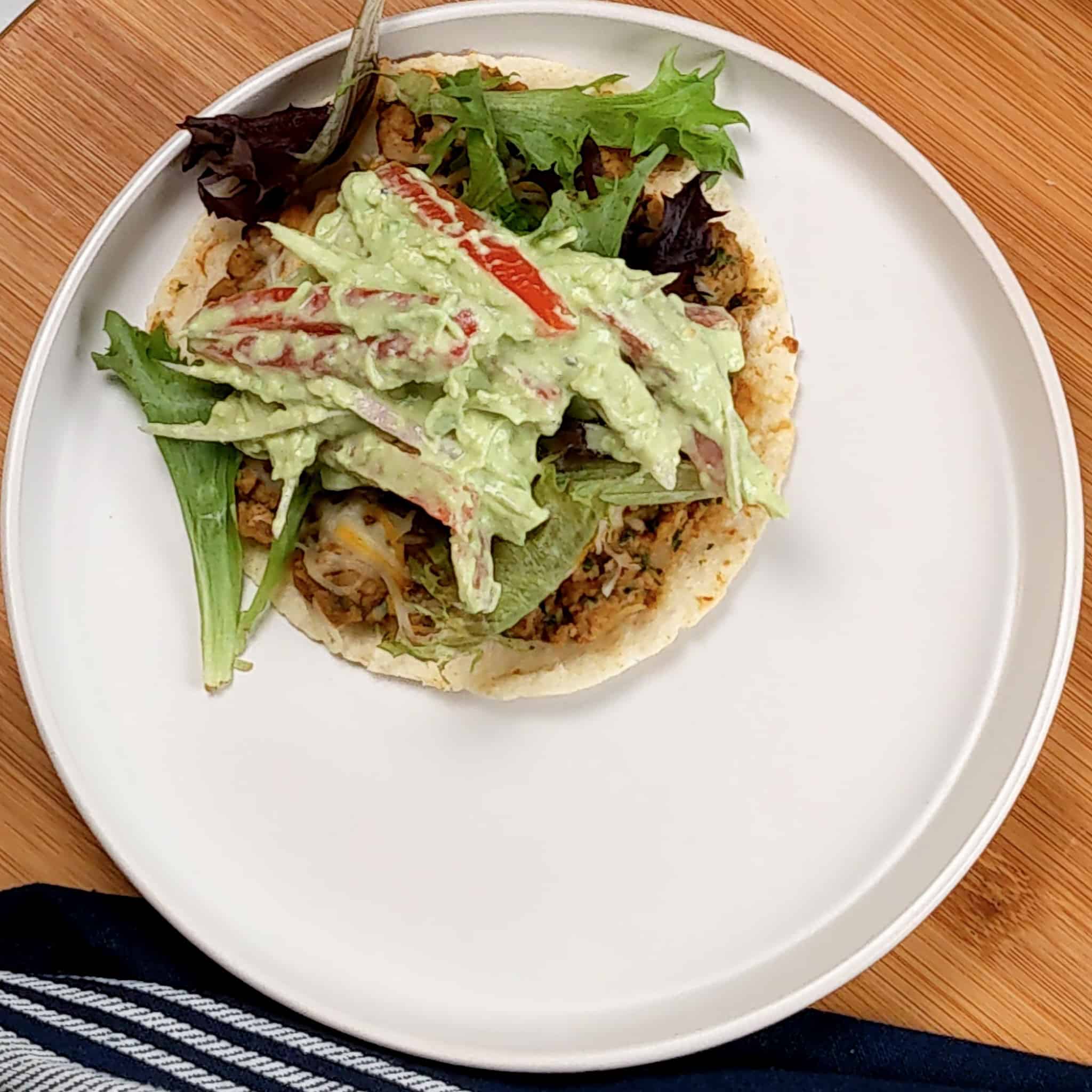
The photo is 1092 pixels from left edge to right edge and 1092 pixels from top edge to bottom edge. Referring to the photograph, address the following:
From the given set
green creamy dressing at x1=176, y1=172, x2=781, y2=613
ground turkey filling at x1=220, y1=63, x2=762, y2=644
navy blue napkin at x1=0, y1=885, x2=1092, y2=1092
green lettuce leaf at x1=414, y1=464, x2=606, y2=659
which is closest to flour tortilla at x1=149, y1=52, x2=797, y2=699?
ground turkey filling at x1=220, y1=63, x2=762, y2=644

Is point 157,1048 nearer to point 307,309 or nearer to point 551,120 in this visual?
point 307,309

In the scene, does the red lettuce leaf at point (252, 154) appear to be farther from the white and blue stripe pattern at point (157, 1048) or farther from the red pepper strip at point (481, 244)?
the white and blue stripe pattern at point (157, 1048)

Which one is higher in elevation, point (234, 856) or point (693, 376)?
point (693, 376)

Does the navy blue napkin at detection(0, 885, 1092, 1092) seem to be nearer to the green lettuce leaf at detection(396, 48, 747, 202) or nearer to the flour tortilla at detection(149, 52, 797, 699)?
the flour tortilla at detection(149, 52, 797, 699)

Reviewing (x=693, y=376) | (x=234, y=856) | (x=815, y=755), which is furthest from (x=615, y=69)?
(x=234, y=856)

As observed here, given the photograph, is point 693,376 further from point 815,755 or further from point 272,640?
point 272,640

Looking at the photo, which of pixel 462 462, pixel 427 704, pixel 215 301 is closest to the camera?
pixel 462 462
